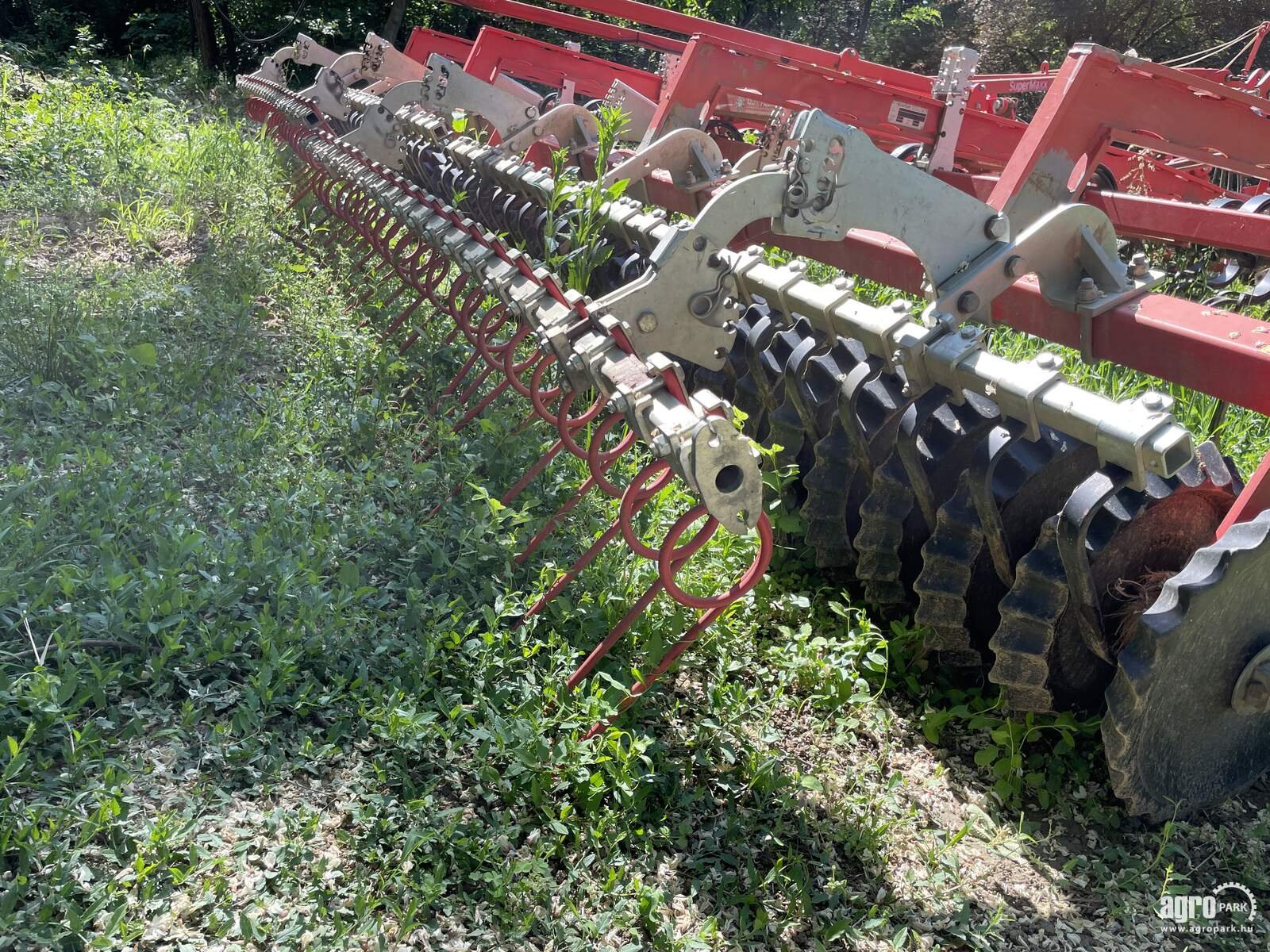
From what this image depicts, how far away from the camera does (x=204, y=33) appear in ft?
52.7

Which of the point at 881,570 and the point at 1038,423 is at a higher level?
the point at 1038,423

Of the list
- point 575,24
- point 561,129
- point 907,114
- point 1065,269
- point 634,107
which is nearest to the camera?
point 1065,269

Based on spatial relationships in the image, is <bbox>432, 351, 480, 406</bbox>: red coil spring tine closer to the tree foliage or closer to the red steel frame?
the red steel frame

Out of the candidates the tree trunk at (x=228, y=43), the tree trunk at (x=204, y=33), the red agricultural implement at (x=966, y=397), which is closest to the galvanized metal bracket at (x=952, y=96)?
the red agricultural implement at (x=966, y=397)

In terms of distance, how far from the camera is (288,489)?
11.1ft

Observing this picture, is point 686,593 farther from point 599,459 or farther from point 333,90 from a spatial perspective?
point 333,90

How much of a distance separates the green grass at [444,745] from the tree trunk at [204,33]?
14.4m

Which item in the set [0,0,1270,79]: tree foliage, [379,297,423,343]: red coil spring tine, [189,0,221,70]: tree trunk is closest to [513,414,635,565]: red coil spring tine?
[379,297,423,343]: red coil spring tine

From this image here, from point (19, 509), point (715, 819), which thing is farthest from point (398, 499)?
point (715, 819)

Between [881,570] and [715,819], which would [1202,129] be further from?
[715,819]

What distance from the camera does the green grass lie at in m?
2.08

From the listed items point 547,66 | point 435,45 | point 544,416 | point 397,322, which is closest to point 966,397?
point 544,416

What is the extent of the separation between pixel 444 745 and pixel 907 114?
360 centimetres

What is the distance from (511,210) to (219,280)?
175cm
